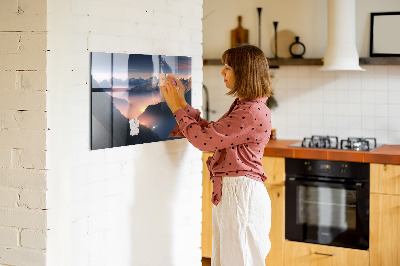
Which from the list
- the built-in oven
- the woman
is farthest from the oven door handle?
the woman

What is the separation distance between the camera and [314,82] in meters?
4.99

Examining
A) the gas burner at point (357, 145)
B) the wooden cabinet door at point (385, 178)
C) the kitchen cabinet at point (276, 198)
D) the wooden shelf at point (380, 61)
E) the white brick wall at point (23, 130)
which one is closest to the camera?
the white brick wall at point (23, 130)

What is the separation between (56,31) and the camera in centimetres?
234

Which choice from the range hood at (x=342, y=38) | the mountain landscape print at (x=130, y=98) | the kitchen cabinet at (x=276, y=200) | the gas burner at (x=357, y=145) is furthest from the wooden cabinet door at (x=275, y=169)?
the mountain landscape print at (x=130, y=98)

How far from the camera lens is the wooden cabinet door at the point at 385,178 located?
13.4ft

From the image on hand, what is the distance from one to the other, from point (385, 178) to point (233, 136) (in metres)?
1.76

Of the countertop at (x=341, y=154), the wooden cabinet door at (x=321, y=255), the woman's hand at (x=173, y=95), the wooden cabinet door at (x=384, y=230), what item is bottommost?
the wooden cabinet door at (x=321, y=255)

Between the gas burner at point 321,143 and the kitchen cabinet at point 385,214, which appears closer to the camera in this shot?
the kitchen cabinet at point 385,214

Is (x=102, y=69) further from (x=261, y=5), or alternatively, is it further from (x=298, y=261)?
(x=261, y=5)

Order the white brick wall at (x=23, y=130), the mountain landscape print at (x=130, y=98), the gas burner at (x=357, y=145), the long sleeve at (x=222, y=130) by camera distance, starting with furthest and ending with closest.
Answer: the gas burner at (x=357, y=145), the long sleeve at (x=222, y=130), the mountain landscape print at (x=130, y=98), the white brick wall at (x=23, y=130)

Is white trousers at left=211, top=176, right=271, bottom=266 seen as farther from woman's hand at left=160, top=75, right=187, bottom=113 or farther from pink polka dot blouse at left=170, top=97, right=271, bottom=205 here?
woman's hand at left=160, top=75, right=187, bottom=113

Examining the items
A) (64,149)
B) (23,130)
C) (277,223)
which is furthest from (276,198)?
(23,130)

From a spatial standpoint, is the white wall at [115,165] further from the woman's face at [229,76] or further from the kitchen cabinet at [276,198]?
the kitchen cabinet at [276,198]

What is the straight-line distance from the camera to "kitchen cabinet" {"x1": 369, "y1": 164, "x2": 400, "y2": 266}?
4.08 meters
